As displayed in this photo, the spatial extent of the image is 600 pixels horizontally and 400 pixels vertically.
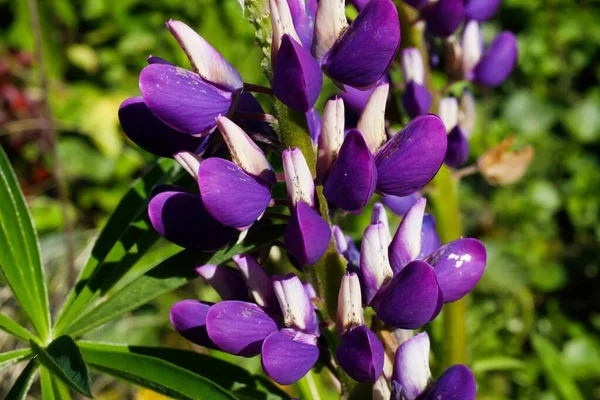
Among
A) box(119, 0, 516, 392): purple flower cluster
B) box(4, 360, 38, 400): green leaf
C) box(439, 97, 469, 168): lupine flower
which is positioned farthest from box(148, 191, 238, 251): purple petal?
box(439, 97, 469, 168): lupine flower

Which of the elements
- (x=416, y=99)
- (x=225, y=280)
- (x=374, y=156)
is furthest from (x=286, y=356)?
(x=416, y=99)

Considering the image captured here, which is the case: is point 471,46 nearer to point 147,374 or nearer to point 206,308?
point 206,308

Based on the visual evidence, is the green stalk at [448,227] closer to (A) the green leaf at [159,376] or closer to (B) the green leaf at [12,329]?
(A) the green leaf at [159,376]

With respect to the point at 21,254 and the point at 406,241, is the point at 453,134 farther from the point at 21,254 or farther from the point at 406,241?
the point at 21,254

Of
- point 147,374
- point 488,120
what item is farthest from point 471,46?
point 488,120

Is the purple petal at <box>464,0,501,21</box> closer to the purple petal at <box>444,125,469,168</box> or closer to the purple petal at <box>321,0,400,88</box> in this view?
the purple petal at <box>444,125,469,168</box>

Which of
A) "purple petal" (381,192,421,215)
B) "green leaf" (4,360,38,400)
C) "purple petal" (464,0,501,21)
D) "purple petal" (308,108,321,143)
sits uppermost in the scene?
"purple petal" (308,108,321,143)

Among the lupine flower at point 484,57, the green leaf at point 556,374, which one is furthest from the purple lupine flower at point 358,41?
the green leaf at point 556,374
